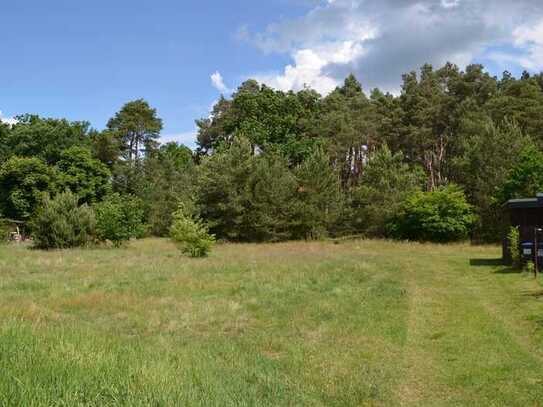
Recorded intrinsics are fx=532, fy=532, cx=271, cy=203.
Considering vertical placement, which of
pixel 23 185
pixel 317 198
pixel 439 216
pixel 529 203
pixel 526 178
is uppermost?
pixel 23 185

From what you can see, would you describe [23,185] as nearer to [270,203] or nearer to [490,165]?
[270,203]

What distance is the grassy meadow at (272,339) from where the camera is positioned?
5766 mm

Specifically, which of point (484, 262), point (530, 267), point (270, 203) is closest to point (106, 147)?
point (270, 203)

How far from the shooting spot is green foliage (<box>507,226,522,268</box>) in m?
20.2

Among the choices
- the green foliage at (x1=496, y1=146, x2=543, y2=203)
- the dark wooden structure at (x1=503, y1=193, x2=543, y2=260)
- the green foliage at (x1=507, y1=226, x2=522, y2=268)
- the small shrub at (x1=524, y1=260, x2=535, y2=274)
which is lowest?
the small shrub at (x1=524, y1=260, x2=535, y2=274)

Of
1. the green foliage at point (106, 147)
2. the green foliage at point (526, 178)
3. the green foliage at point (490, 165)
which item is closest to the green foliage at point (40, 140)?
the green foliage at point (106, 147)

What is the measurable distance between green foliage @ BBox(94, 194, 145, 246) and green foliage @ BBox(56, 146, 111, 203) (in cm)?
1799

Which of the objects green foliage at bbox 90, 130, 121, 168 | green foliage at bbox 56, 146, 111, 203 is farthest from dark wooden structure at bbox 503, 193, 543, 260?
green foliage at bbox 90, 130, 121, 168

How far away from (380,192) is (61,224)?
24254mm

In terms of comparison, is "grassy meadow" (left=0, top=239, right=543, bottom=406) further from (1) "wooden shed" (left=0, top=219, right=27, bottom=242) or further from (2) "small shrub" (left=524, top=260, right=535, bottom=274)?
(1) "wooden shed" (left=0, top=219, right=27, bottom=242)

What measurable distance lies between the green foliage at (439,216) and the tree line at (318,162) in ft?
0.33

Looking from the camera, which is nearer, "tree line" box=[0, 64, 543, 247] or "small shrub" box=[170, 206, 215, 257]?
"small shrub" box=[170, 206, 215, 257]

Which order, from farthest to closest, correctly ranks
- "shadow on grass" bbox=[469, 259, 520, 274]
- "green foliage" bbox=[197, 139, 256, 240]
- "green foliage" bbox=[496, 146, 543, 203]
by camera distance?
"green foliage" bbox=[197, 139, 256, 240] → "green foliage" bbox=[496, 146, 543, 203] → "shadow on grass" bbox=[469, 259, 520, 274]

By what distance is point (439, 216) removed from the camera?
38219 mm
